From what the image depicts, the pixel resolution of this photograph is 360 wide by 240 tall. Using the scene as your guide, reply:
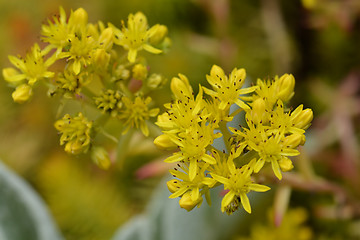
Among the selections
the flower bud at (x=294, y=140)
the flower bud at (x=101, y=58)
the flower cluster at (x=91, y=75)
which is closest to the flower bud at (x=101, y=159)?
the flower cluster at (x=91, y=75)

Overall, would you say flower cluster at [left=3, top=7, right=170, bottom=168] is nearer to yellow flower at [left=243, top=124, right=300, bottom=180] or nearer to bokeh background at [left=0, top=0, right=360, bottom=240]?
yellow flower at [left=243, top=124, right=300, bottom=180]

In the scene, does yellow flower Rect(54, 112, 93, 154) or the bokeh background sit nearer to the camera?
yellow flower Rect(54, 112, 93, 154)

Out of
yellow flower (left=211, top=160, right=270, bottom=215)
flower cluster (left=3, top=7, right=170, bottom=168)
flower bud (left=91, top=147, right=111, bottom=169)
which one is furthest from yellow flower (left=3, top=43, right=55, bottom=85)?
yellow flower (left=211, top=160, right=270, bottom=215)

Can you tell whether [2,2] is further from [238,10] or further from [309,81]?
Result: [309,81]

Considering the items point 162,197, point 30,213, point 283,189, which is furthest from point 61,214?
point 283,189

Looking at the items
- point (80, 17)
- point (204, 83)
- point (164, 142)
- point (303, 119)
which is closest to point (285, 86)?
point (303, 119)

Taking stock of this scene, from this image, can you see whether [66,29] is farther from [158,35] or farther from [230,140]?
[230,140]

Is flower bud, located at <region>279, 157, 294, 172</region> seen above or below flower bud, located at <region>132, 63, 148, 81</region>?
below

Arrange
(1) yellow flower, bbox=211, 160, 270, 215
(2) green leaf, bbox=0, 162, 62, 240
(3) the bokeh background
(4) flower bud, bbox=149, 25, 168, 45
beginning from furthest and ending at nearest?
(3) the bokeh background → (2) green leaf, bbox=0, 162, 62, 240 → (4) flower bud, bbox=149, 25, 168, 45 → (1) yellow flower, bbox=211, 160, 270, 215

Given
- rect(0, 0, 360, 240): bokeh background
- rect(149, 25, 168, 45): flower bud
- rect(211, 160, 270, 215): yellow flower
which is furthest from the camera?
rect(0, 0, 360, 240): bokeh background
